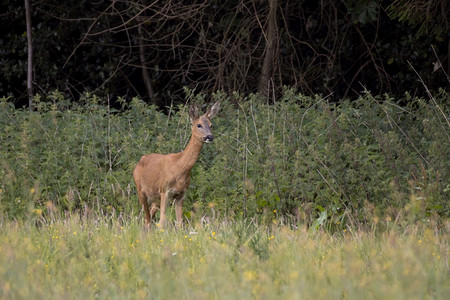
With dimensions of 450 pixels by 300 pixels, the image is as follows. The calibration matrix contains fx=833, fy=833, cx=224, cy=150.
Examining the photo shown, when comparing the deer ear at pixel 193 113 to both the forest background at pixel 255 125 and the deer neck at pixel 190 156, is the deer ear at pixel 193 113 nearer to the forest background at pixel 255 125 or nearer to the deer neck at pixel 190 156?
the deer neck at pixel 190 156

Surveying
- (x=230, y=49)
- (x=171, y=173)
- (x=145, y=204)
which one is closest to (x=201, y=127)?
(x=171, y=173)

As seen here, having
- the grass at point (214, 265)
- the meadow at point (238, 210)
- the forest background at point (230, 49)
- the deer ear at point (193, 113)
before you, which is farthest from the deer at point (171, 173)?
the forest background at point (230, 49)

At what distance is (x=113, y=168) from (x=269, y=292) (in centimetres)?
594

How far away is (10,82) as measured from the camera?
1570cm

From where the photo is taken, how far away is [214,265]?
4699 millimetres

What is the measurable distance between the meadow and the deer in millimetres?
210

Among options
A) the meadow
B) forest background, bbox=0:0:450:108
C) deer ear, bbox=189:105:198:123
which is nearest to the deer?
deer ear, bbox=189:105:198:123

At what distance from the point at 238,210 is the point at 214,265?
11.7ft

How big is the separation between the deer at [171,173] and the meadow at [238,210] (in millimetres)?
210

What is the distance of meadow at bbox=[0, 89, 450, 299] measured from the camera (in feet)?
14.8

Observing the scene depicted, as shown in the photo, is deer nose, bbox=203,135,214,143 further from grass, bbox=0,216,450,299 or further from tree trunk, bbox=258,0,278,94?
tree trunk, bbox=258,0,278,94

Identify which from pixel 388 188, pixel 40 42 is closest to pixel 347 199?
pixel 388 188

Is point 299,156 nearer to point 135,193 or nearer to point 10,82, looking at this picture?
point 135,193

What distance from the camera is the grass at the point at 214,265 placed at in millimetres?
4191
